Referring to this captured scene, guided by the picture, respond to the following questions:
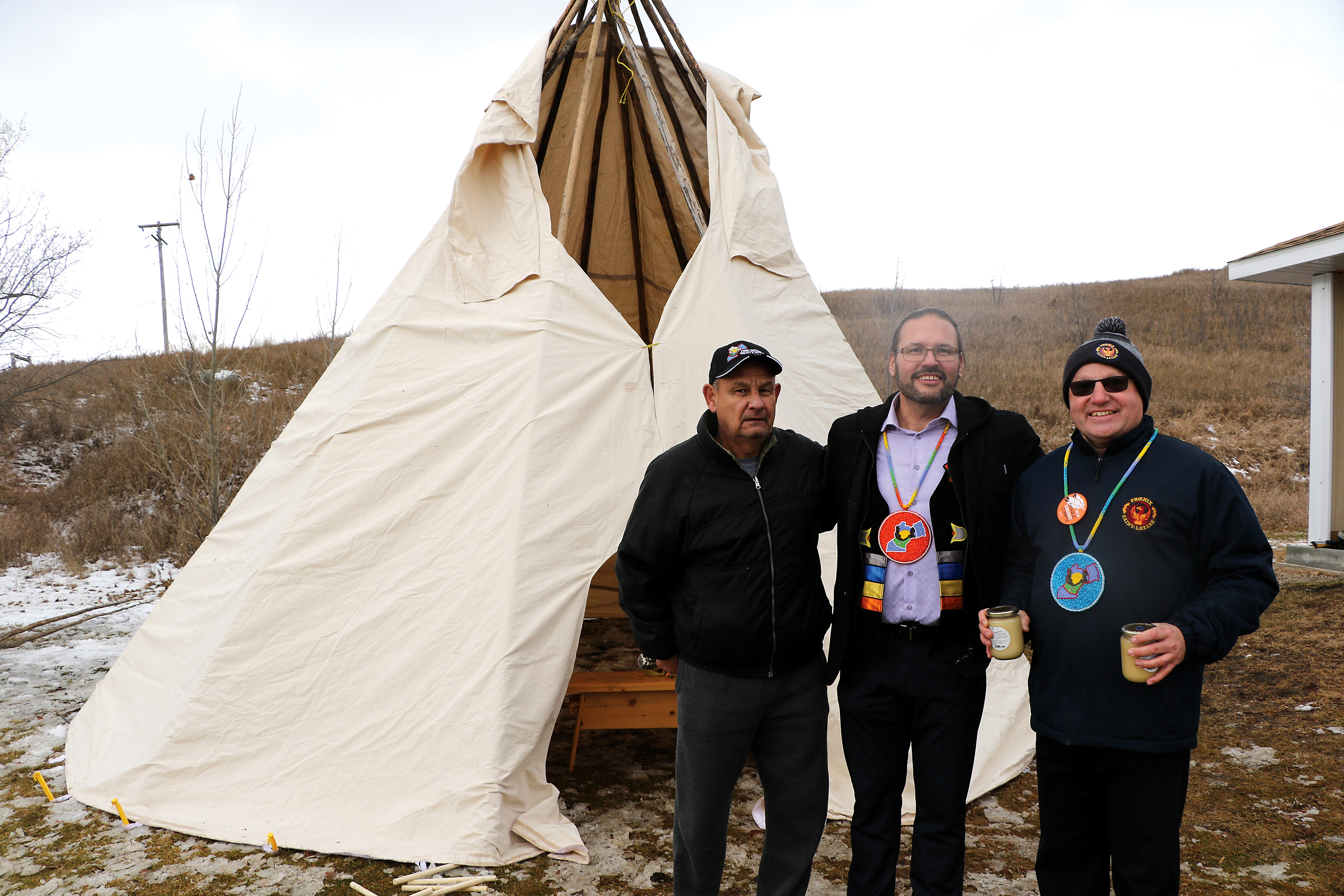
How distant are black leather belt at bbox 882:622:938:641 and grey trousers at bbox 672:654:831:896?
0.85 ft

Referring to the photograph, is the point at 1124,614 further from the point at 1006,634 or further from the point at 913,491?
the point at 913,491

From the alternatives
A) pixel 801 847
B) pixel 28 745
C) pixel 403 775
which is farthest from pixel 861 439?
pixel 28 745

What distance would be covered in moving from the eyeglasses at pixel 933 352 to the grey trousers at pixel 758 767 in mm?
867

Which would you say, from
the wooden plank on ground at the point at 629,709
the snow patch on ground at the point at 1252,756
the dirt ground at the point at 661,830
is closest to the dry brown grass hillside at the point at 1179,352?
the dirt ground at the point at 661,830

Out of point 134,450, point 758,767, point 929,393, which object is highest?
point 929,393

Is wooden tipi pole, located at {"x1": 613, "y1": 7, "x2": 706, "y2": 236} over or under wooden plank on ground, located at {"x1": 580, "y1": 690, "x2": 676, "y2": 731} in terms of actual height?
over

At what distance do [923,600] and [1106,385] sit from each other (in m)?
0.68

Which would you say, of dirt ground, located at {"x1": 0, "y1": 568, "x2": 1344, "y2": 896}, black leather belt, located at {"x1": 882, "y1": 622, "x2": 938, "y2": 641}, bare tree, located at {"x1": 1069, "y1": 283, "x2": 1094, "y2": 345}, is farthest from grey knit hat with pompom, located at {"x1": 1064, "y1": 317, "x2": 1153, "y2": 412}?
bare tree, located at {"x1": 1069, "y1": 283, "x2": 1094, "y2": 345}

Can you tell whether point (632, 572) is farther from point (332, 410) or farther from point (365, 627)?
point (332, 410)

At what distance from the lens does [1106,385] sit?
1861mm

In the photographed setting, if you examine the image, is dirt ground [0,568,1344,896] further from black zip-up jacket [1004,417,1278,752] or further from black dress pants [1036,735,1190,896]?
black zip-up jacket [1004,417,1278,752]

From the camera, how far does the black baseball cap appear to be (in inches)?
83.3

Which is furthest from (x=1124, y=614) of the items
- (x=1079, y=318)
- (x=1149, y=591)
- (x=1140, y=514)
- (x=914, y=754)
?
(x=1079, y=318)

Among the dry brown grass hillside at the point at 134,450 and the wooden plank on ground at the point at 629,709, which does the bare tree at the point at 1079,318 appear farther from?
the wooden plank on ground at the point at 629,709
